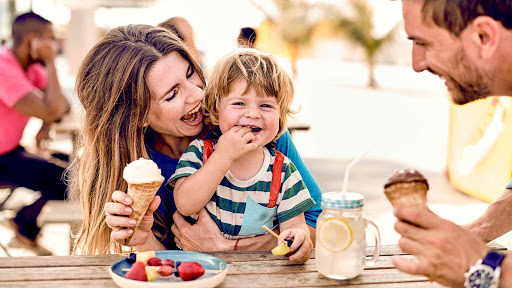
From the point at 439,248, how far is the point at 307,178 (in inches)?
42.4

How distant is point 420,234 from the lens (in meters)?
1.49

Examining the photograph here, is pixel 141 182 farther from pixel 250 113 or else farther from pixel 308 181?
pixel 308 181

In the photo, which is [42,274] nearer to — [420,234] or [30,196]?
[420,234]

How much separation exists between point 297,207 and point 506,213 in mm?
820

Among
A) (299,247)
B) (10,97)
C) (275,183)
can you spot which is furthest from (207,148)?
(10,97)

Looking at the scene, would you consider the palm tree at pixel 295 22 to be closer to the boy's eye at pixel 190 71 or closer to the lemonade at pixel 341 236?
the boy's eye at pixel 190 71

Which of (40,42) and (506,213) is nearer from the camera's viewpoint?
(506,213)

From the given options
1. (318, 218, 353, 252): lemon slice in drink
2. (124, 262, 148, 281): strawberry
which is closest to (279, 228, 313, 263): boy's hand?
(318, 218, 353, 252): lemon slice in drink

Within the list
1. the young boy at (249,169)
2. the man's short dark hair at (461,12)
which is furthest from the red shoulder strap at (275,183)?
the man's short dark hair at (461,12)

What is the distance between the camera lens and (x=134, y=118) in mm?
2354

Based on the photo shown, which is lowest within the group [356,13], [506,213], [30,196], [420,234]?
[30,196]

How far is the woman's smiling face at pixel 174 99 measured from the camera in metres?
2.34

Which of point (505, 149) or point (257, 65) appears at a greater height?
point (257, 65)

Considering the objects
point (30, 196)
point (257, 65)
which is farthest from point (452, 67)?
point (30, 196)
